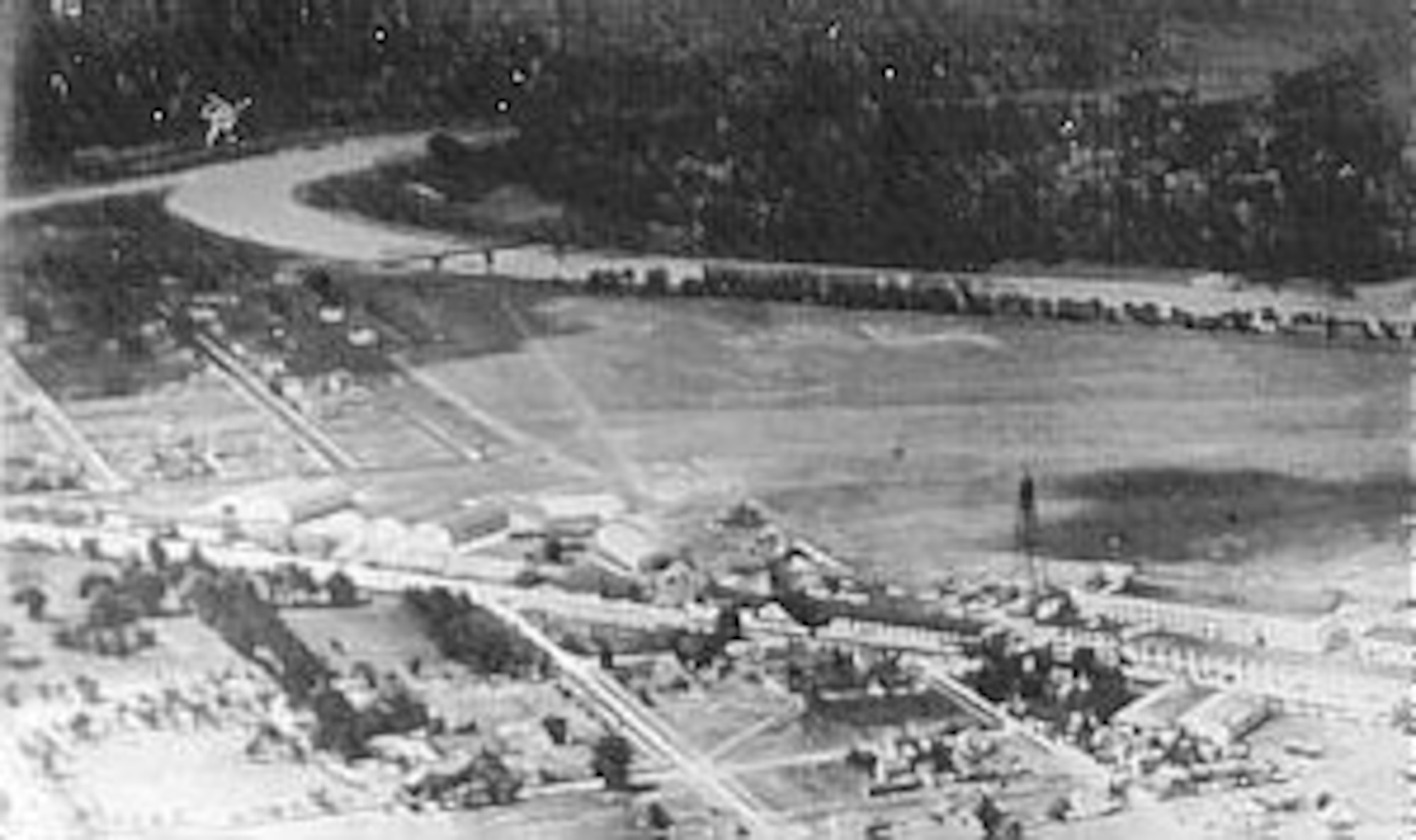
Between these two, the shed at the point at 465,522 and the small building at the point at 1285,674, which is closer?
the shed at the point at 465,522

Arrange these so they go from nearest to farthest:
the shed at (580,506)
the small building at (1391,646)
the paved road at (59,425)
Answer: the paved road at (59,425) < the shed at (580,506) < the small building at (1391,646)

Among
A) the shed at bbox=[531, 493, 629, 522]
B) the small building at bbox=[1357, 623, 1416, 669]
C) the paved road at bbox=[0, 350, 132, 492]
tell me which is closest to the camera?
the paved road at bbox=[0, 350, 132, 492]

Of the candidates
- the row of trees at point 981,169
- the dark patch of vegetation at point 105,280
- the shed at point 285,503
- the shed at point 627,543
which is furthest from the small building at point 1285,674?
the dark patch of vegetation at point 105,280

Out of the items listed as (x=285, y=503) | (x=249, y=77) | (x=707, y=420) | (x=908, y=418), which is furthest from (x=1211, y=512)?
(x=249, y=77)

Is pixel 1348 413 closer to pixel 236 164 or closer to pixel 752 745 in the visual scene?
pixel 752 745

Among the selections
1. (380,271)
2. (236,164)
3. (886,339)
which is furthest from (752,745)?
(236,164)

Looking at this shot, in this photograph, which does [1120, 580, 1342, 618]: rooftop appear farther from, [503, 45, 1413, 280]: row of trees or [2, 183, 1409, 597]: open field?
[503, 45, 1413, 280]: row of trees

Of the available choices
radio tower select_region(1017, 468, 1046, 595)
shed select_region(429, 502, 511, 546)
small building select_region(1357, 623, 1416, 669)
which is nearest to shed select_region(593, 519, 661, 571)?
shed select_region(429, 502, 511, 546)

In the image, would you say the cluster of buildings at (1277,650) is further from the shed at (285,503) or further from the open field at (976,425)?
the shed at (285,503)
